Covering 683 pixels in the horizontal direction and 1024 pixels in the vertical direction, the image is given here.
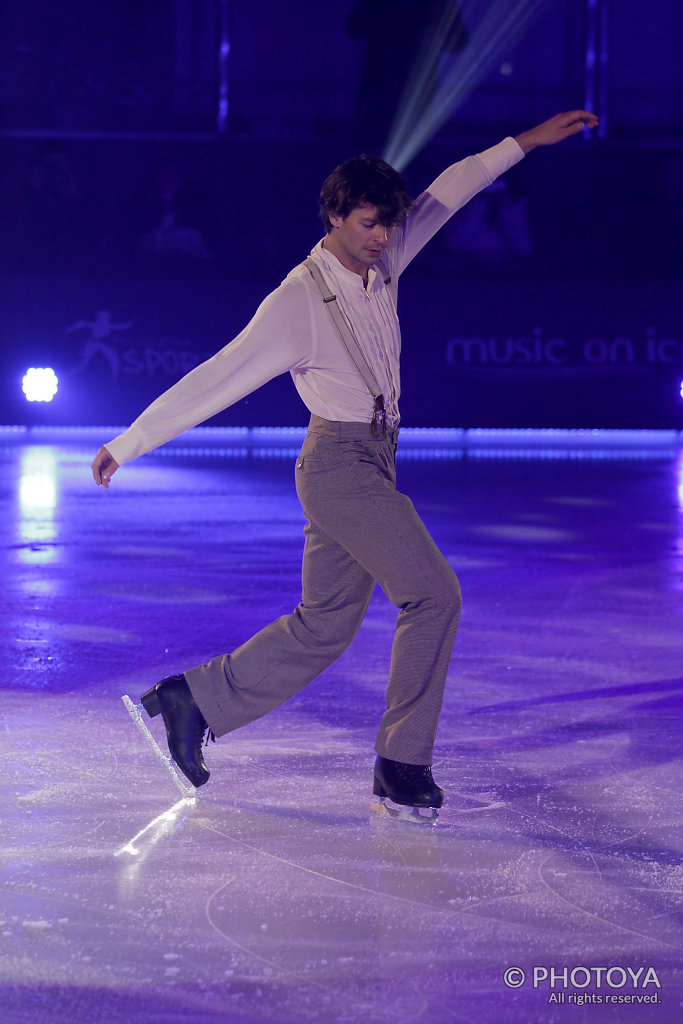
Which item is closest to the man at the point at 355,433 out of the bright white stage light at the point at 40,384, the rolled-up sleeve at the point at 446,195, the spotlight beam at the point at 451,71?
the rolled-up sleeve at the point at 446,195

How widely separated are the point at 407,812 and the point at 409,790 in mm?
76

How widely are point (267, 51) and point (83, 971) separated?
68.8 ft

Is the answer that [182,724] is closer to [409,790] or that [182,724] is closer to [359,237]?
[409,790]

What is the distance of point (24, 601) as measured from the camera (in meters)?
6.47

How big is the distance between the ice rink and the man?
0.27m

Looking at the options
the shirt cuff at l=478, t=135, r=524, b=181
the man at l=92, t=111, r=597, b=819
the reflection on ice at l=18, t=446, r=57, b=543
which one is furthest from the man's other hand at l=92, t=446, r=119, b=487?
the reflection on ice at l=18, t=446, r=57, b=543

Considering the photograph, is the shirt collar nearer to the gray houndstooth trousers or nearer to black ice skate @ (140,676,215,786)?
the gray houndstooth trousers

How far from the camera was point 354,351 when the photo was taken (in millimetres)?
3475

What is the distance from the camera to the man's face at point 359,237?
11.3 feet

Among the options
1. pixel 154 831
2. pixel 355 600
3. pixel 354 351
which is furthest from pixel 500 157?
pixel 154 831

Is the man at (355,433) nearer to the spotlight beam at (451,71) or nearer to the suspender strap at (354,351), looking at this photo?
the suspender strap at (354,351)

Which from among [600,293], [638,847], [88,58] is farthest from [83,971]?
[88,58]

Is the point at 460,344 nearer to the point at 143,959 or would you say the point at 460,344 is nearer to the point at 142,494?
the point at 142,494

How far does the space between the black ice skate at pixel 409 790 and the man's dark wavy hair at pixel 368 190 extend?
1.33 metres
